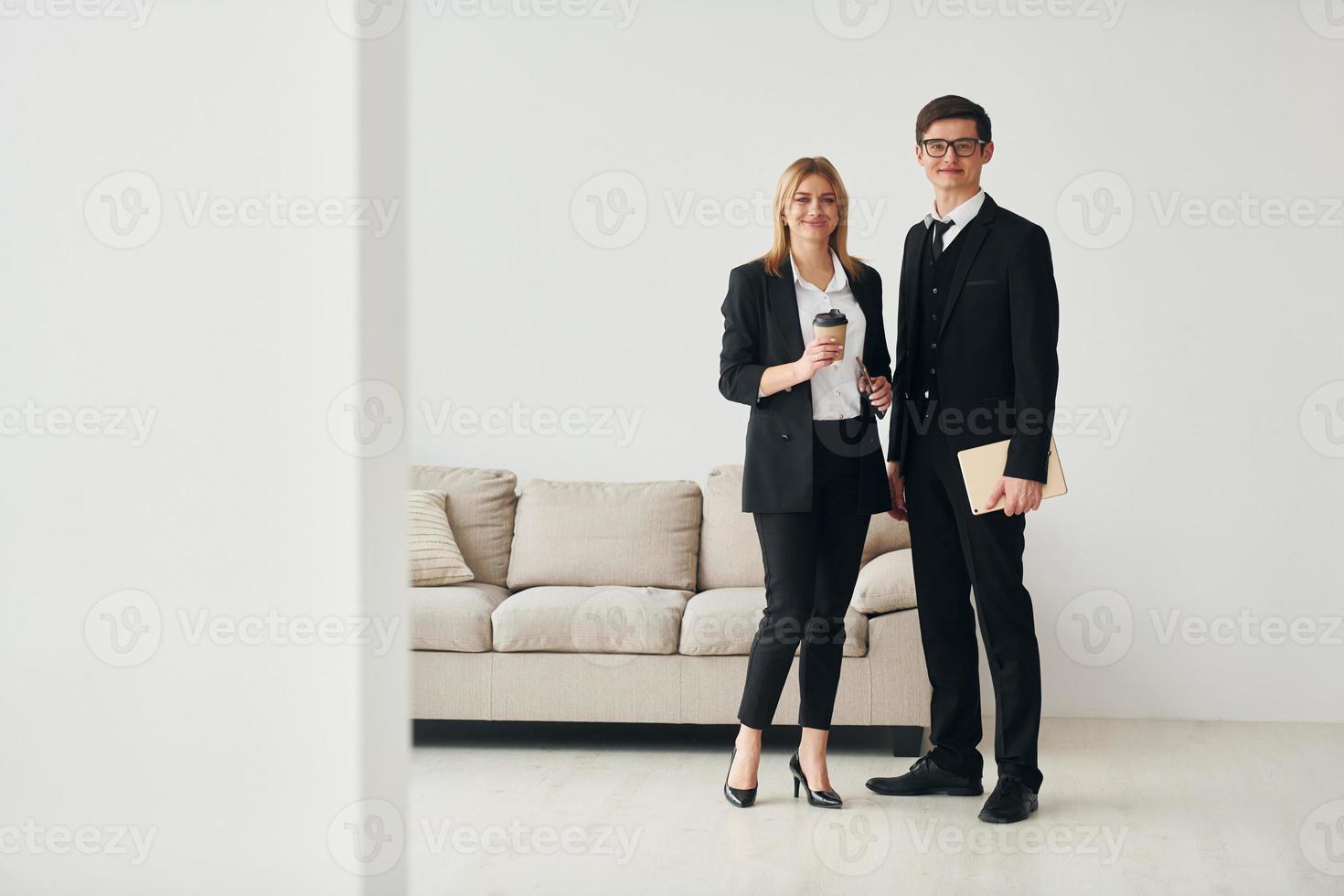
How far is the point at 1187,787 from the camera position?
339 centimetres

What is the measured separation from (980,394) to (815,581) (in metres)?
0.63

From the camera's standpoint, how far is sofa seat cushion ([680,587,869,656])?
12.0ft

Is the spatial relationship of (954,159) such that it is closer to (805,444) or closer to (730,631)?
(805,444)

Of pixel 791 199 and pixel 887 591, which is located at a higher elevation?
pixel 791 199

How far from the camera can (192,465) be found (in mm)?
1912

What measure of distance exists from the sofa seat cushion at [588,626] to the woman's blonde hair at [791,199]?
3.98 feet

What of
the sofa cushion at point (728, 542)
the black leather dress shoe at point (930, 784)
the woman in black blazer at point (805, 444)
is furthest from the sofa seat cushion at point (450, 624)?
the black leather dress shoe at point (930, 784)

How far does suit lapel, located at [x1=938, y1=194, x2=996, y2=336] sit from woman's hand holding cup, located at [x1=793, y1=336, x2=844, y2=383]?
0.34m

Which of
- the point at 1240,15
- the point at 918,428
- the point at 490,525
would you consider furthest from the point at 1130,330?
the point at 490,525

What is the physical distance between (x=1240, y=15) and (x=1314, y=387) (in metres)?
1.32

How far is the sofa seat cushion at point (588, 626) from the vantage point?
3.74 m

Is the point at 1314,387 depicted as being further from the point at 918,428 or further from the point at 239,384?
the point at 239,384

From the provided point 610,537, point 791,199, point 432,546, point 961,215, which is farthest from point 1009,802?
point 432,546

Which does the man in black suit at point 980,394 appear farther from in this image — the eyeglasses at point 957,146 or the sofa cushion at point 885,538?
the sofa cushion at point 885,538
